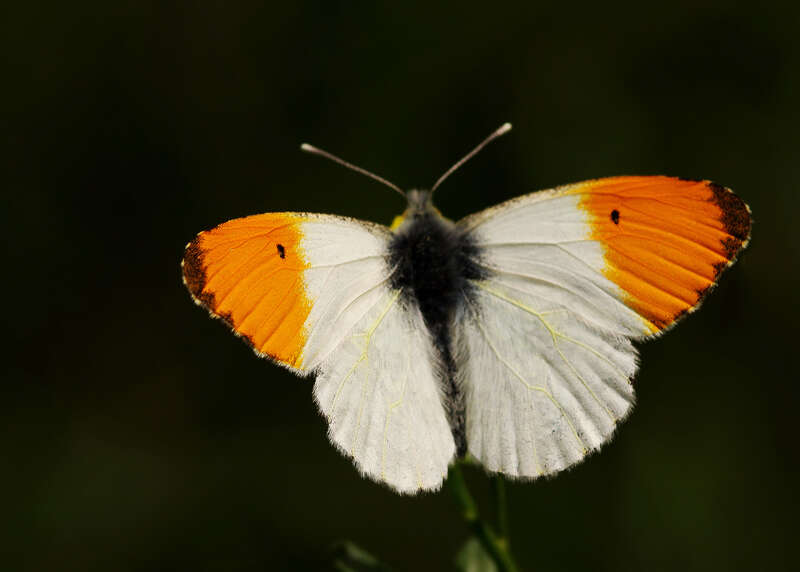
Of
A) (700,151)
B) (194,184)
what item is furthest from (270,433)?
(700,151)

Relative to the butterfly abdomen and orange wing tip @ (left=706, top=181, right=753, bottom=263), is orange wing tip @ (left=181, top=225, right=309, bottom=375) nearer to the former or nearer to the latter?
the butterfly abdomen

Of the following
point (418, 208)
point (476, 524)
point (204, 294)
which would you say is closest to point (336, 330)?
point (204, 294)

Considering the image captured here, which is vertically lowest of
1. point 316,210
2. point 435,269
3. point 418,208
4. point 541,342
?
point 541,342

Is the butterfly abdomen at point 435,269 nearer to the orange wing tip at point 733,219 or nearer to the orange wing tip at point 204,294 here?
the orange wing tip at point 204,294

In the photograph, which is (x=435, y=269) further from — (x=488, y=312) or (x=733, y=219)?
(x=733, y=219)

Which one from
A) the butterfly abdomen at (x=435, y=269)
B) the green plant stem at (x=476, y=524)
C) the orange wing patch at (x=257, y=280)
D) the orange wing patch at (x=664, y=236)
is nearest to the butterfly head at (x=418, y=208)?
the butterfly abdomen at (x=435, y=269)
